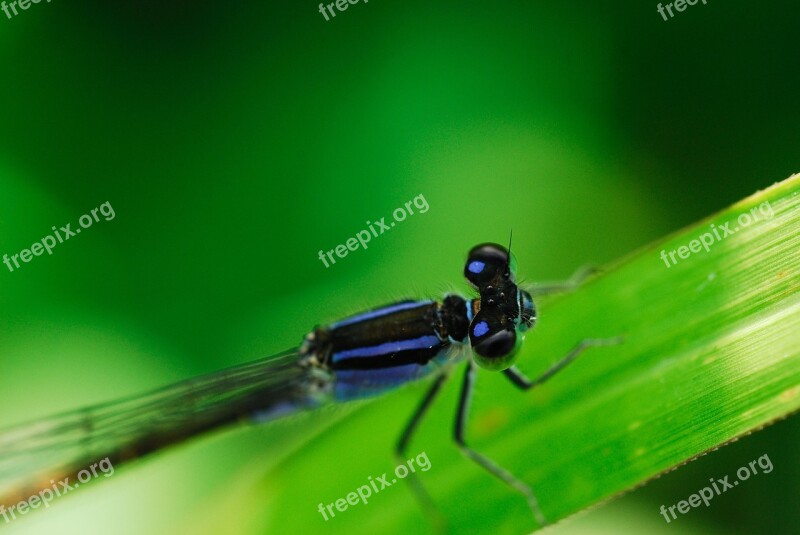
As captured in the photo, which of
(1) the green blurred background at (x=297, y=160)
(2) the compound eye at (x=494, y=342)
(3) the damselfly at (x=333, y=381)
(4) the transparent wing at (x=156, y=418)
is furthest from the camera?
(1) the green blurred background at (x=297, y=160)

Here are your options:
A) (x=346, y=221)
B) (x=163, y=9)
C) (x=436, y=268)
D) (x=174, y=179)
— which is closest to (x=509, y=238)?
(x=436, y=268)

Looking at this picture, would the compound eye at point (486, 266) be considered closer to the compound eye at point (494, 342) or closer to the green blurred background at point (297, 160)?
the compound eye at point (494, 342)

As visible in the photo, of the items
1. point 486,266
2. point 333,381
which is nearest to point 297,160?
point 333,381

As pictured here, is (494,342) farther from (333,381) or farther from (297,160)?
(297,160)

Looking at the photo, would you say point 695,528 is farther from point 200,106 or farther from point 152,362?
point 200,106

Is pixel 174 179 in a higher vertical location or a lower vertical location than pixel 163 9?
lower

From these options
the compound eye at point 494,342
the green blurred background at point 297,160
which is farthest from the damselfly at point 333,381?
the green blurred background at point 297,160
